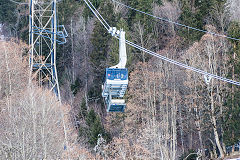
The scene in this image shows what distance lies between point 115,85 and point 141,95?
1624 centimetres

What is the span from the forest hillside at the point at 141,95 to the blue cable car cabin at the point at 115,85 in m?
4.68

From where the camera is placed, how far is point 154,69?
39.7m

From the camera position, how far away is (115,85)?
20344 millimetres

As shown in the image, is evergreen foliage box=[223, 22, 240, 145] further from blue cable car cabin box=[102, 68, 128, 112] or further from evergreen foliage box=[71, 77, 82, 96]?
evergreen foliage box=[71, 77, 82, 96]

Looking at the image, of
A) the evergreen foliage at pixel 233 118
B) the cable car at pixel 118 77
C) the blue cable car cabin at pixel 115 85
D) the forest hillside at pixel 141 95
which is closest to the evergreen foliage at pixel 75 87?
the forest hillside at pixel 141 95

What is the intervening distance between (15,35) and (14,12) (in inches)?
126

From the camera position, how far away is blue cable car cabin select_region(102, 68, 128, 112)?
19984 millimetres

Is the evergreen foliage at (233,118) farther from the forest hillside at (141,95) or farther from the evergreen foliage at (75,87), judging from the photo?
the evergreen foliage at (75,87)

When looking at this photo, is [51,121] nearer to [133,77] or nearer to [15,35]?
[133,77]

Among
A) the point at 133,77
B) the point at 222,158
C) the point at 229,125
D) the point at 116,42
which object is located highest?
the point at 116,42

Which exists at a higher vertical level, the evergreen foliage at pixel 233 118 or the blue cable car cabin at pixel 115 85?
the blue cable car cabin at pixel 115 85

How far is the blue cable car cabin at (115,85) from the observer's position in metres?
20.0

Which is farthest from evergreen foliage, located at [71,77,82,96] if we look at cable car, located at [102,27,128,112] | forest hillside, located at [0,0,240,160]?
cable car, located at [102,27,128,112]

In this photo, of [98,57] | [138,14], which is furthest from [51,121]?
[138,14]
